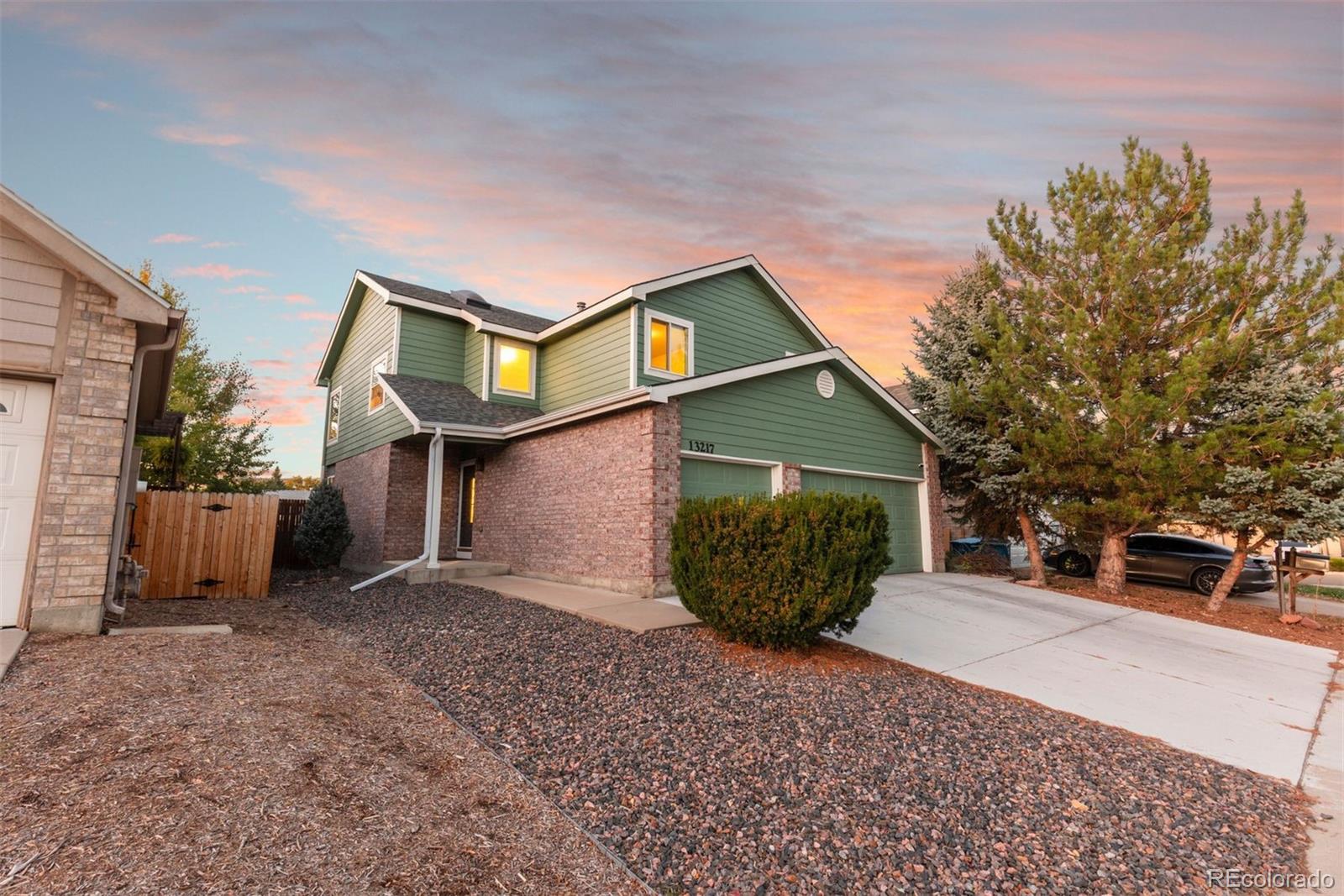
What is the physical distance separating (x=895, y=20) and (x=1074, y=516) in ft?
30.4

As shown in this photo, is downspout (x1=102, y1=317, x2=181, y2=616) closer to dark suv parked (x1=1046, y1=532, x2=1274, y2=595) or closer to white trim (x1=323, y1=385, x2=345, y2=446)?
white trim (x1=323, y1=385, x2=345, y2=446)

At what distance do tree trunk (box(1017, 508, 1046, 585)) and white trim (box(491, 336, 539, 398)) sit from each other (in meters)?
11.9

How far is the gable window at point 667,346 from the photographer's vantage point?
12.4m

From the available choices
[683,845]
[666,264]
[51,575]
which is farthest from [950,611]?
[51,575]

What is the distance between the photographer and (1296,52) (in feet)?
25.1

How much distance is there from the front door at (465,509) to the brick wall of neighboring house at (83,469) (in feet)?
26.4

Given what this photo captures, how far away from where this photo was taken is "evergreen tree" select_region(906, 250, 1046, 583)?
1260cm

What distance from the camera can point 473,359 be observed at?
1466 cm

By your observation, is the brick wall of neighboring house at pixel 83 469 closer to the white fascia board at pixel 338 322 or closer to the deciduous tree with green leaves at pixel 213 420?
the white fascia board at pixel 338 322

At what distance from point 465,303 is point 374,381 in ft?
10.0

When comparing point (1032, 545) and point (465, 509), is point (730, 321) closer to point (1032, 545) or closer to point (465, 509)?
point (465, 509)

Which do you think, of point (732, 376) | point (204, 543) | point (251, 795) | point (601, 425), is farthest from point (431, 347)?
point (251, 795)

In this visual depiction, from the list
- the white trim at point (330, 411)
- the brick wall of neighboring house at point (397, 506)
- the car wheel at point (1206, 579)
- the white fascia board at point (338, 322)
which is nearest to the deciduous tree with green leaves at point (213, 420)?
the white fascia board at point (338, 322)

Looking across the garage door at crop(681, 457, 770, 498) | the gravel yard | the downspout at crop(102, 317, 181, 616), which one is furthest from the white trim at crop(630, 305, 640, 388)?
the downspout at crop(102, 317, 181, 616)
